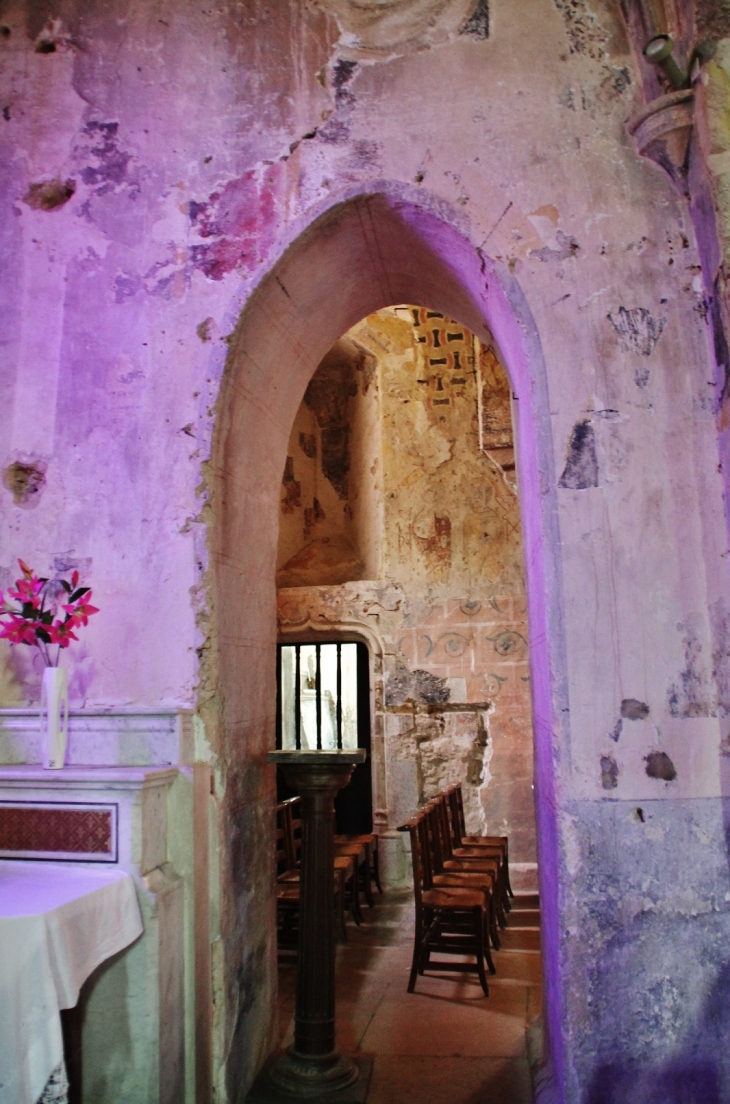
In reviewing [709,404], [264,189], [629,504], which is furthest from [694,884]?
[264,189]

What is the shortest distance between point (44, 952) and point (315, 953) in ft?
5.14

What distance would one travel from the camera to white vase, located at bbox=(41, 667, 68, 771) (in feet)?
9.77

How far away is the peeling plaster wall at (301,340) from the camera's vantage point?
289 cm

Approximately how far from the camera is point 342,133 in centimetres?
359

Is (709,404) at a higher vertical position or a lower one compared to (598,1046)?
higher

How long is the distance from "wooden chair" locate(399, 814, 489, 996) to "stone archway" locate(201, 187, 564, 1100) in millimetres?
1207

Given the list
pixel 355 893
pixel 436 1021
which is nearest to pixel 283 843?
pixel 355 893

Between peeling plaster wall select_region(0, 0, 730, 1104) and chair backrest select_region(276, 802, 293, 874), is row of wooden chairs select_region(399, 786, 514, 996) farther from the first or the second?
peeling plaster wall select_region(0, 0, 730, 1104)

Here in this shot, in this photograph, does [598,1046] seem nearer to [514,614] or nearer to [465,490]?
[514,614]

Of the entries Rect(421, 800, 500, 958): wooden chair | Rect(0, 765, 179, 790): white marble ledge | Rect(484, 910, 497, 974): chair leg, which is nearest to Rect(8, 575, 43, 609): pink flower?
Rect(0, 765, 179, 790): white marble ledge

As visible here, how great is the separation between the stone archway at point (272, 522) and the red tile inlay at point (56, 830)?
54 centimetres

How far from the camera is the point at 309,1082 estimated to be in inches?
129

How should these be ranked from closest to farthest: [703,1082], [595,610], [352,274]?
[703,1082] → [595,610] → [352,274]

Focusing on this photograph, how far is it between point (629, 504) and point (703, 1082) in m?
1.90
